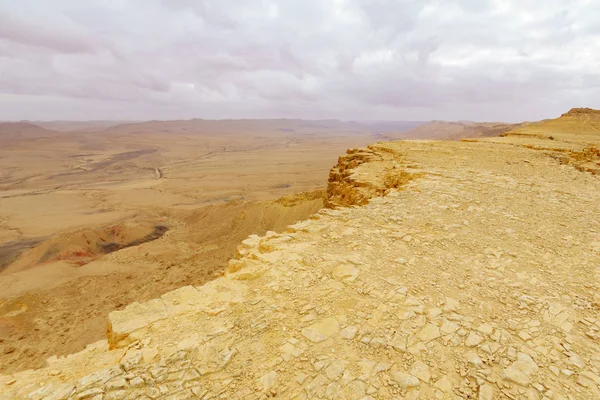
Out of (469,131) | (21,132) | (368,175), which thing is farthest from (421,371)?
(21,132)

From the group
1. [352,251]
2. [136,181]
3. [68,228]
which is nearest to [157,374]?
[352,251]

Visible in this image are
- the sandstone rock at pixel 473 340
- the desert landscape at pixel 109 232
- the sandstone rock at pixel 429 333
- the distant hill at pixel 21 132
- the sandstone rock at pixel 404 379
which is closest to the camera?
the sandstone rock at pixel 404 379

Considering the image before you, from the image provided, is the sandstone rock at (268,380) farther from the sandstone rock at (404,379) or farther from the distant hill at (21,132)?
the distant hill at (21,132)

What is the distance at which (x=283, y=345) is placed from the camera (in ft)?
10.3

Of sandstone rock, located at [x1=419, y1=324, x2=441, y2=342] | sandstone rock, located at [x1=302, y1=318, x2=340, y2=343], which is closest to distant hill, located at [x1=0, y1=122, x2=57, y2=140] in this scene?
sandstone rock, located at [x1=302, y1=318, x2=340, y2=343]

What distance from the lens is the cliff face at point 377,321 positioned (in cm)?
272

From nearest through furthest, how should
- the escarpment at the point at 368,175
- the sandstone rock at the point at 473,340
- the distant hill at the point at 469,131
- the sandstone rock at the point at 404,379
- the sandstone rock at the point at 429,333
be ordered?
the sandstone rock at the point at 404,379, the sandstone rock at the point at 473,340, the sandstone rock at the point at 429,333, the escarpment at the point at 368,175, the distant hill at the point at 469,131

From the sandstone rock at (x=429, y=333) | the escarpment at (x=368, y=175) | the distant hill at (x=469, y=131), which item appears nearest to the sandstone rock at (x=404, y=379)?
the sandstone rock at (x=429, y=333)

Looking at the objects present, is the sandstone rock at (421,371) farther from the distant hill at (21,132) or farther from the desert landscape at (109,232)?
the distant hill at (21,132)

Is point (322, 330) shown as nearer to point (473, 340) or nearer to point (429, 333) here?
point (429, 333)

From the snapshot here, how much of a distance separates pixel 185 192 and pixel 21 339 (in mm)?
31663

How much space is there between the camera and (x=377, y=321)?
3383 millimetres

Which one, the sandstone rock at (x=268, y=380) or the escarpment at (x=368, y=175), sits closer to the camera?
the sandstone rock at (x=268, y=380)

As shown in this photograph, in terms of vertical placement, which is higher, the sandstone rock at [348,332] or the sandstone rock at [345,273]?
the sandstone rock at [345,273]
